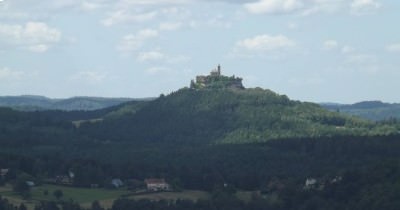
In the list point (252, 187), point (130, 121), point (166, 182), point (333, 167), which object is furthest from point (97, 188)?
point (130, 121)

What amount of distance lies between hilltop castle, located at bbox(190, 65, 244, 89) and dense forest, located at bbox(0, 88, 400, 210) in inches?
134

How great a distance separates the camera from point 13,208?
77.8 m

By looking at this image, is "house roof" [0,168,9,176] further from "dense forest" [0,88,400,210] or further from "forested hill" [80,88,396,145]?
"forested hill" [80,88,396,145]

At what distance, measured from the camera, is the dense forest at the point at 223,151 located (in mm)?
82750

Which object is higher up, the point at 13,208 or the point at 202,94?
the point at 202,94

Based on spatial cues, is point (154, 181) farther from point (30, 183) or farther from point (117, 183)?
point (30, 183)

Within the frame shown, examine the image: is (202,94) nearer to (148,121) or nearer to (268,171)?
(148,121)

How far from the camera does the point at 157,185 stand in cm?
9444

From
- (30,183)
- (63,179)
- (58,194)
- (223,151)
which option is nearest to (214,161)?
(223,151)

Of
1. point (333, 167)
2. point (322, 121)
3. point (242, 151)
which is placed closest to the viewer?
point (333, 167)

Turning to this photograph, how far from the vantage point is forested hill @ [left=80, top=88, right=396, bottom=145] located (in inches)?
5664

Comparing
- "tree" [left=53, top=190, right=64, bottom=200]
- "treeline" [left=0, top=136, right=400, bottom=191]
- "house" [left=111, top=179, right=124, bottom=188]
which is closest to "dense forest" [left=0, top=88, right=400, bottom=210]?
"treeline" [left=0, top=136, right=400, bottom=191]

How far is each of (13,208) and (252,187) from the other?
77.2ft

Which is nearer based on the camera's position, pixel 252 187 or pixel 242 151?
pixel 252 187
